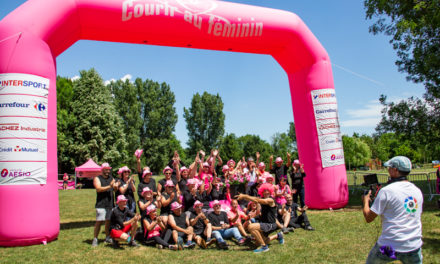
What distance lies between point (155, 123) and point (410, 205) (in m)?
41.1

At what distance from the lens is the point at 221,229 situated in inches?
276

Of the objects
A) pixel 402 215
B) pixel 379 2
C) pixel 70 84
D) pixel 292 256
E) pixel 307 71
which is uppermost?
pixel 70 84

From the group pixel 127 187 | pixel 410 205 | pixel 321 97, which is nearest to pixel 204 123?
pixel 321 97

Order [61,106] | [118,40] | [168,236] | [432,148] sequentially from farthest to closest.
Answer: [61,106] → [432,148] → [118,40] → [168,236]

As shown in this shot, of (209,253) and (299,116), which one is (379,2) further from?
(209,253)

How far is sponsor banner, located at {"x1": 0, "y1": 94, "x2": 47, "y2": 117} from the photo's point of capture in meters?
6.73

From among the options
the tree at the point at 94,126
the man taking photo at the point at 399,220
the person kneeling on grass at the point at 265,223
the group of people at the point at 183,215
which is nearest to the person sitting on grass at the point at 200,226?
the group of people at the point at 183,215

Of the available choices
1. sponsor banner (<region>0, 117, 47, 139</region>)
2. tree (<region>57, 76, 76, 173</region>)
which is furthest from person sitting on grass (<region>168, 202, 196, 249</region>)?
tree (<region>57, 76, 76, 173</region>)

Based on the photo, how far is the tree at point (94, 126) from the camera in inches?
1157

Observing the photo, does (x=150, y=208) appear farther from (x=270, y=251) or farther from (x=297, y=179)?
(x=297, y=179)

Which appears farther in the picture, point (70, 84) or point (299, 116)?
point (70, 84)

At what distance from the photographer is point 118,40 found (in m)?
8.66

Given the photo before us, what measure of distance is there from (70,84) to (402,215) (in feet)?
128

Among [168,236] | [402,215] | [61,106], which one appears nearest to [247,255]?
[168,236]
